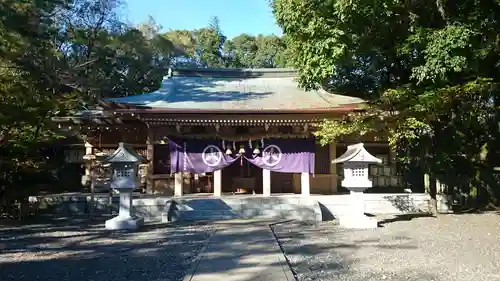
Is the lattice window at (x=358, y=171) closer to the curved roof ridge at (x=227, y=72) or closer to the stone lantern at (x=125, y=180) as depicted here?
the stone lantern at (x=125, y=180)

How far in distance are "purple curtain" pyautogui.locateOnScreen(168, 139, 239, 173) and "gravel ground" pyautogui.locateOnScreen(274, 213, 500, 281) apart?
12.5ft

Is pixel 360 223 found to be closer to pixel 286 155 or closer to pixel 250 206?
pixel 250 206

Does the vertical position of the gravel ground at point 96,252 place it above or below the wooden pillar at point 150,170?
below

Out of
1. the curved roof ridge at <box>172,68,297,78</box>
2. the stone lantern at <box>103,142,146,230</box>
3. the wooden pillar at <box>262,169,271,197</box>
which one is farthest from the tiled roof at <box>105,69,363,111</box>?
the stone lantern at <box>103,142,146,230</box>

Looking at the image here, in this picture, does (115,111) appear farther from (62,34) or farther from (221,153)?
(62,34)

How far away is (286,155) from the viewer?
14094 millimetres

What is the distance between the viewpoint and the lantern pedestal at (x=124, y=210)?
417 inches

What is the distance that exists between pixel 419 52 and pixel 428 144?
334 centimetres

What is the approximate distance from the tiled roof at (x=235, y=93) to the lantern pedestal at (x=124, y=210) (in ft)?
12.2

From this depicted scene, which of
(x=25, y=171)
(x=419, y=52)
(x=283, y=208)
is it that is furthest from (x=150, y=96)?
(x=419, y=52)

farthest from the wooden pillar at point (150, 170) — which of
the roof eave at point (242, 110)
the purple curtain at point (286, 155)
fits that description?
the purple curtain at point (286, 155)

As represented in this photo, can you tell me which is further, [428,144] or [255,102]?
[255,102]

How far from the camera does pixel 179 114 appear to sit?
1338 cm

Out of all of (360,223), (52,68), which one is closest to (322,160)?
(360,223)
